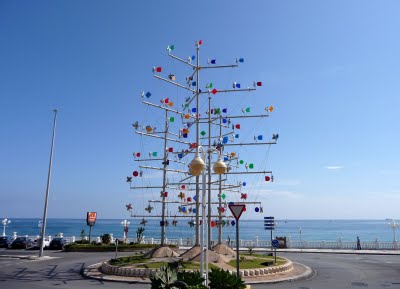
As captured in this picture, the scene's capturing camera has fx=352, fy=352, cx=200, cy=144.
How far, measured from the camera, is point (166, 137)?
89.5 feet

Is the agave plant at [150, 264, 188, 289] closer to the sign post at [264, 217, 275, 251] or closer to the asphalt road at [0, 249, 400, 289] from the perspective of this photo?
the asphalt road at [0, 249, 400, 289]

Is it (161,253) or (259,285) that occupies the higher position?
(161,253)

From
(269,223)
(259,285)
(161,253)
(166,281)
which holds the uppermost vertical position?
(269,223)

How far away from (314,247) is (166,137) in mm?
24322

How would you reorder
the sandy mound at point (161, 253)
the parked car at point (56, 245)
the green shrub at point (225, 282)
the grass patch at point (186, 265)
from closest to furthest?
the green shrub at point (225, 282) < the grass patch at point (186, 265) < the sandy mound at point (161, 253) < the parked car at point (56, 245)

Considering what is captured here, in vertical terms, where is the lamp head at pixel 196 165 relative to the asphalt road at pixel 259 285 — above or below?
above

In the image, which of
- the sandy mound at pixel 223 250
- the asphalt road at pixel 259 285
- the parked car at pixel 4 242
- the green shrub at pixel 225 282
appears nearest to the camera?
the green shrub at pixel 225 282

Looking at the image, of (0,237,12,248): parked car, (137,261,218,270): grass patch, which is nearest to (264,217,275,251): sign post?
(137,261,218,270): grass patch

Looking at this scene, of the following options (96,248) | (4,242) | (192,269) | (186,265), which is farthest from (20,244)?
(192,269)

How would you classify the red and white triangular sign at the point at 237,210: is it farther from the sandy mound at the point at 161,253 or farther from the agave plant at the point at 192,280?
the sandy mound at the point at 161,253

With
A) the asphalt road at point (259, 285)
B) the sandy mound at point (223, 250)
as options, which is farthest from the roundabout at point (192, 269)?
the sandy mound at point (223, 250)

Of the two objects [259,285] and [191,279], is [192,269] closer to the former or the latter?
[259,285]

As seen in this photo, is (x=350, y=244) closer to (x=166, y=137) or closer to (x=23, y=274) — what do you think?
(x=166, y=137)

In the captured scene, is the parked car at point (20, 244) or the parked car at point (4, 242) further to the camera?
the parked car at point (4, 242)
